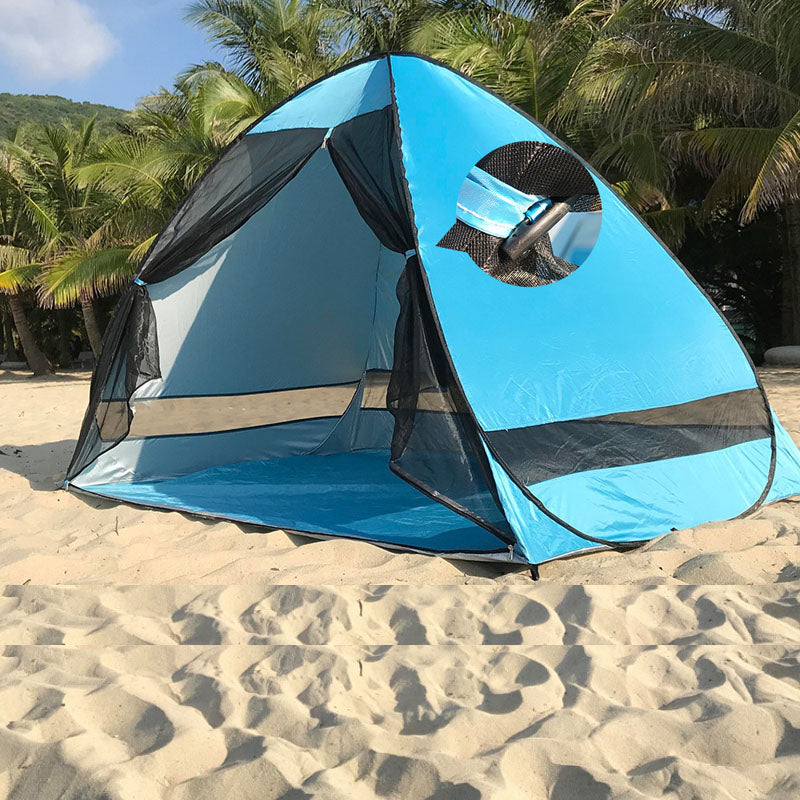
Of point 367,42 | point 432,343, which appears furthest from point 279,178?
point 367,42

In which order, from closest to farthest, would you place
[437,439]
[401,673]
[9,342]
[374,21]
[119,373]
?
[401,673] < [437,439] < [119,373] < [374,21] < [9,342]

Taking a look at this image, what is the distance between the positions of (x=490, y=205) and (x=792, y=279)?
8.55 m

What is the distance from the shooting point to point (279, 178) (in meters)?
3.91

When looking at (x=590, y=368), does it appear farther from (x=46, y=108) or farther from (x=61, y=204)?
(x=46, y=108)

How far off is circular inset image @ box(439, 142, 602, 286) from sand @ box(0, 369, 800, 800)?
1202 millimetres

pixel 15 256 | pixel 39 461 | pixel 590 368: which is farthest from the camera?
pixel 15 256

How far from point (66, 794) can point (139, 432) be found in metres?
3.18

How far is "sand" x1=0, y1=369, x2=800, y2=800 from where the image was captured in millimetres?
1647

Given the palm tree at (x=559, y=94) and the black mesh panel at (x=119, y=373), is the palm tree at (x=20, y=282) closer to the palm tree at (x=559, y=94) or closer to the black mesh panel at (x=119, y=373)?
the palm tree at (x=559, y=94)

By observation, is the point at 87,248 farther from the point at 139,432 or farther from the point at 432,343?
the point at 432,343

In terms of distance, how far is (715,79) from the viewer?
8.76 meters

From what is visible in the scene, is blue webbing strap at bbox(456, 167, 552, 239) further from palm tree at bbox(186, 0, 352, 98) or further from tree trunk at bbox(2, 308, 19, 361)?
tree trunk at bbox(2, 308, 19, 361)

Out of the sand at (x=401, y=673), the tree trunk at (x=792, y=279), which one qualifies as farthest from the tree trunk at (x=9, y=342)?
the sand at (x=401, y=673)

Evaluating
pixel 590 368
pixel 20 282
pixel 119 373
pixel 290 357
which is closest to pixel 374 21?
pixel 20 282
